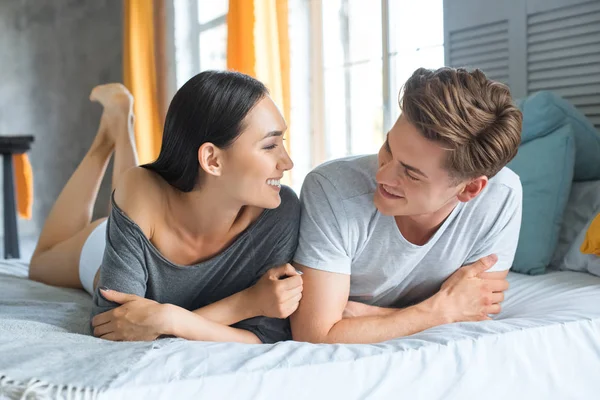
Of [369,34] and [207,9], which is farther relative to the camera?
[207,9]

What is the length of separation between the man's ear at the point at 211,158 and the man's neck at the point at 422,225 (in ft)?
1.35

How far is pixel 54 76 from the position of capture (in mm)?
5633

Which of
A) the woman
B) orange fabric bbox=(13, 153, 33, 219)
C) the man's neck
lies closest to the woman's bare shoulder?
the woman

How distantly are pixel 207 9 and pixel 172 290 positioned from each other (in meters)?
3.57

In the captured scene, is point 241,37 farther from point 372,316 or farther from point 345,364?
point 345,364

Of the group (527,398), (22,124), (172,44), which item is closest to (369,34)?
(172,44)

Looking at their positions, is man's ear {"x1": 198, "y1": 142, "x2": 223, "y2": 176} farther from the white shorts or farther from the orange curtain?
the orange curtain

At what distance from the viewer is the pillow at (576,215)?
1990 mm

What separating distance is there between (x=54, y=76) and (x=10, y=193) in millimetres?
2156

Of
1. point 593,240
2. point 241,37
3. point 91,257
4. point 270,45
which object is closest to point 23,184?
point 241,37

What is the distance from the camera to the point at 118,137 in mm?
2512

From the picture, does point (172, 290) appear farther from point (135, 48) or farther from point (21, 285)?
point (135, 48)

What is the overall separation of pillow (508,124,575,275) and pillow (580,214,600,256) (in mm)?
183

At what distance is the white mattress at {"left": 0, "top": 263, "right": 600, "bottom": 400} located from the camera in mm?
1100
